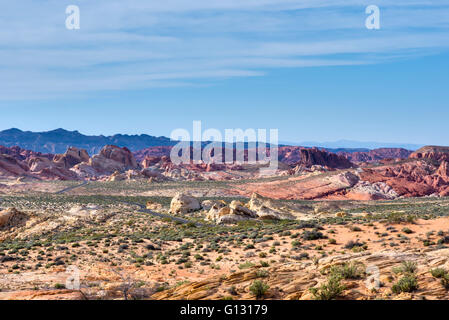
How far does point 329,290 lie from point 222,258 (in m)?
12.9

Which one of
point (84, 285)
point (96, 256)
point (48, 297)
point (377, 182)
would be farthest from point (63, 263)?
point (377, 182)

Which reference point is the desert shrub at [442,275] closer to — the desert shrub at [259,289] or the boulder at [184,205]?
the desert shrub at [259,289]

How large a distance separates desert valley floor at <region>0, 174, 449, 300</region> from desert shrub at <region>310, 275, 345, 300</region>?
3cm

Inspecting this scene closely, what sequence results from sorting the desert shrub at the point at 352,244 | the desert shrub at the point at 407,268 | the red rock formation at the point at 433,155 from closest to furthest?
the desert shrub at the point at 407,268, the desert shrub at the point at 352,244, the red rock formation at the point at 433,155

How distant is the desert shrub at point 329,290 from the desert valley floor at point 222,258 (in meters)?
0.03

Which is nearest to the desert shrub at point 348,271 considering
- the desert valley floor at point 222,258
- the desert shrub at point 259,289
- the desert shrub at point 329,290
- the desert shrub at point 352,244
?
the desert valley floor at point 222,258

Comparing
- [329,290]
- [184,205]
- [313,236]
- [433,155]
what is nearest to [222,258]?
[313,236]

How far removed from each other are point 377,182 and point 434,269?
98.0 metres

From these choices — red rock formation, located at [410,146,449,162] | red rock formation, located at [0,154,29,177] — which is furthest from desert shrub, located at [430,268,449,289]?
red rock formation, located at [0,154,29,177]

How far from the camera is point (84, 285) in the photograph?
1681 cm

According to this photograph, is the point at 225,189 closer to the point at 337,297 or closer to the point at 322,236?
the point at 322,236

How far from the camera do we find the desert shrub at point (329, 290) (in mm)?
11273

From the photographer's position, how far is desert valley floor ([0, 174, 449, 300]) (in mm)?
12227
